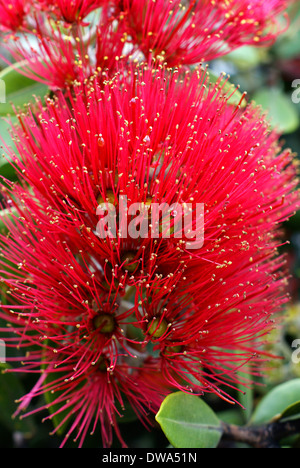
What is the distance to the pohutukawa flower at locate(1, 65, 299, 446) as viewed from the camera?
75 centimetres

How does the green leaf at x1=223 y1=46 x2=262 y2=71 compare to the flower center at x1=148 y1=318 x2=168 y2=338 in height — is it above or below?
above

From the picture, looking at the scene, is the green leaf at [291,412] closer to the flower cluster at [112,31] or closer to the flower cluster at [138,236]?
the flower cluster at [138,236]

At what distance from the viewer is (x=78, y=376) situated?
0.83 metres

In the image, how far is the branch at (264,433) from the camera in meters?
0.91

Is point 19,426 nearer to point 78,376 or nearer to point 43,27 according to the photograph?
point 78,376

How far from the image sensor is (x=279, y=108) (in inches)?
56.9

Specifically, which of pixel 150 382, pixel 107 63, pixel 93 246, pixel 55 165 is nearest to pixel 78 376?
pixel 150 382

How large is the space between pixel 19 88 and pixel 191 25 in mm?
386
